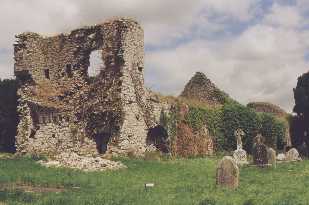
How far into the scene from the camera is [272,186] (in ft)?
62.5

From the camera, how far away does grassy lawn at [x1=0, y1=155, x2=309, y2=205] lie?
15.3 m

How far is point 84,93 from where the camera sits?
3594 cm

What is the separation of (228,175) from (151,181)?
406 centimetres

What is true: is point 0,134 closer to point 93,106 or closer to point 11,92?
point 11,92

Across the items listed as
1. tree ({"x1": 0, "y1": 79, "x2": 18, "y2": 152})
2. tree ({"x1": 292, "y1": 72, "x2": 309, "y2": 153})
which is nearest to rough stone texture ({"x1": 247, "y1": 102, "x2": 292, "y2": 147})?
tree ({"x1": 292, "y1": 72, "x2": 309, "y2": 153})

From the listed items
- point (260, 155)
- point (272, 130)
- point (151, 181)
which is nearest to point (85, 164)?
point (151, 181)

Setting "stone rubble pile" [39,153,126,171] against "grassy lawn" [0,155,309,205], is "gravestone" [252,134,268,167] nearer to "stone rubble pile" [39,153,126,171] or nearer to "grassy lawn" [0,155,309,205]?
"grassy lawn" [0,155,309,205]

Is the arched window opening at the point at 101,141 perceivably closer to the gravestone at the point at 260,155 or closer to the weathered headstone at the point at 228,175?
the gravestone at the point at 260,155

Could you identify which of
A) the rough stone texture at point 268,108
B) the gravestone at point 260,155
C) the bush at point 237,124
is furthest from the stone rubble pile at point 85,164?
the rough stone texture at point 268,108

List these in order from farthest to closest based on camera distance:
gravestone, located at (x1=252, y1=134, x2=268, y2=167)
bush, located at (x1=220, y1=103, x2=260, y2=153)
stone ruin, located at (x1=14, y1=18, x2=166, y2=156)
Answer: bush, located at (x1=220, y1=103, x2=260, y2=153) → stone ruin, located at (x1=14, y1=18, x2=166, y2=156) → gravestone, located at (x1=252, y1=134, x2=268, y2=167)

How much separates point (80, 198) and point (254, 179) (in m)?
8.81

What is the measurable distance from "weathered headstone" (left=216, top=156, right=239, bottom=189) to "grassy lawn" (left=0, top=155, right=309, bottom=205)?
0.97 ft

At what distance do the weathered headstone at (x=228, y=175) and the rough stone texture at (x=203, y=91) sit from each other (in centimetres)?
3082

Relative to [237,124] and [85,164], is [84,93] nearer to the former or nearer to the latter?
[85,164]
